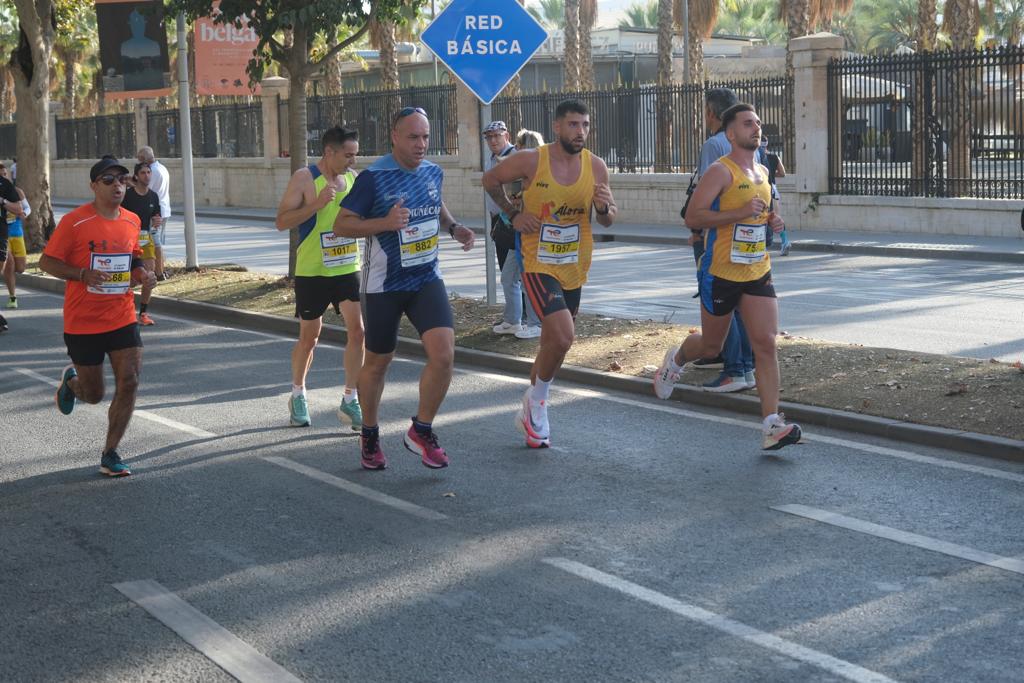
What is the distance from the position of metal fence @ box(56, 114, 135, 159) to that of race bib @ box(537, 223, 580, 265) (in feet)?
131

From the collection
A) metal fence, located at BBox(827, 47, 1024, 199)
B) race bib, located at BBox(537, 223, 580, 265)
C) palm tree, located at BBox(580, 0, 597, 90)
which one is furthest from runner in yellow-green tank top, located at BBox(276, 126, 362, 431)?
palm tree, located at BBox(580, 0, 597, 90)

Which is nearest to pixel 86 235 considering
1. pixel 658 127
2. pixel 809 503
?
pixel 809 503

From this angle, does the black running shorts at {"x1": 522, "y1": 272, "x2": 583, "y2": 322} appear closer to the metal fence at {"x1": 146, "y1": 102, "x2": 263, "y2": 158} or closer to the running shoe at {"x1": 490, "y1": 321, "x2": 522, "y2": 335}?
the running shoe at {"x1": 490, "y1": 321, "x2": 522, "y2": 335}

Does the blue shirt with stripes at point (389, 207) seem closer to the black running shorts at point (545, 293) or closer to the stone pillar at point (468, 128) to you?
the black running shorts at point (545, 293)

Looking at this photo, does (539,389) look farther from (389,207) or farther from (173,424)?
(173,424)

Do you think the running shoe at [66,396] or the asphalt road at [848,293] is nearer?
the running shoe at [66,396]

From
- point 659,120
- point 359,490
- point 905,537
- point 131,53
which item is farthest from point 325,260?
point 659,120

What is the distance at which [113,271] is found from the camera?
25.2 feet

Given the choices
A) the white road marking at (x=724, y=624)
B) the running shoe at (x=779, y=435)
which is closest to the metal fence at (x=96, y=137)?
the running shoe at (x=779, y=435)

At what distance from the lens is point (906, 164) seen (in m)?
23.6

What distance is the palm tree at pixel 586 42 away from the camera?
4259 cm

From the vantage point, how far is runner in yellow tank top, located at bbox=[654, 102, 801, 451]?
25.7 ft

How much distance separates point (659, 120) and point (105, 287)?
2099 centimetres

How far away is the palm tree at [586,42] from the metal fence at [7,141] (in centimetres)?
2377
